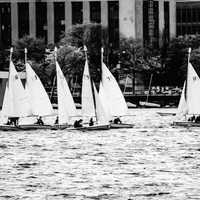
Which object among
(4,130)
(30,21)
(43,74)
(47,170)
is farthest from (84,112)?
(30,21)

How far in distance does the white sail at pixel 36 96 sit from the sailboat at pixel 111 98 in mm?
4806

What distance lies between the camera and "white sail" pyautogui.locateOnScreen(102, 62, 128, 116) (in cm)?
7062

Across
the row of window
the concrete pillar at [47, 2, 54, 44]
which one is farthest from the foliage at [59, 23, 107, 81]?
the concrete pillar at [47, 2, 54, 44]

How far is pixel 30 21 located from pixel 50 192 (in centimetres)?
12496

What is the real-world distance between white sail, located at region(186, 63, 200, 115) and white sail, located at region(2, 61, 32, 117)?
1459 centimetres

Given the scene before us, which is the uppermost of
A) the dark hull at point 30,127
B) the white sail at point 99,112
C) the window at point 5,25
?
the window at point 5,25

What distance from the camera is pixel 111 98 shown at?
70.9 meters

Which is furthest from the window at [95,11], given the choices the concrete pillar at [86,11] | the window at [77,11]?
the window at [77,11]

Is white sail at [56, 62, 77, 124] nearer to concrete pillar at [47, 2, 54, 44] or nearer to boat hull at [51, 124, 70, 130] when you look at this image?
boat hull at [51, 124, 70, 130]

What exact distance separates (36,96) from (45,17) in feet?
288

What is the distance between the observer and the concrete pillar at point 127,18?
152750 mm

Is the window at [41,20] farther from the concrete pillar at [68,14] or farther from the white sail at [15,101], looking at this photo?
the white sail at [15,101]

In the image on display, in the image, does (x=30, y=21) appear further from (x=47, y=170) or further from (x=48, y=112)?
(x=47, y=170)

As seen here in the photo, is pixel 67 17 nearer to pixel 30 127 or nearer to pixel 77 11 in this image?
pixel 77 11
